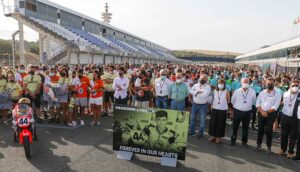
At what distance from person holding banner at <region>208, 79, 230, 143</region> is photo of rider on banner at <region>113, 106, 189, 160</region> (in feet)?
6.90

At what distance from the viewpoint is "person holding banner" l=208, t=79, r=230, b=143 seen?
7488 mm

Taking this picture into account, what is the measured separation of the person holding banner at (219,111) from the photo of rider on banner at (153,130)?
2.10 metres

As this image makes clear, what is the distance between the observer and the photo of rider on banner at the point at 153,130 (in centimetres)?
580

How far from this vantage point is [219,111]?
757 cm

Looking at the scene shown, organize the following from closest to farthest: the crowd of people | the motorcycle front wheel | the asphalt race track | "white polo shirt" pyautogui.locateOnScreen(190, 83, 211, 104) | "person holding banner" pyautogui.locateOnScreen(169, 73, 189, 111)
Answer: the asphalt race track → the motorcycle front wheel → the crowd of people → "white polo shirt" pyautogui.locateOnScreen(190, 83, 211, 104) → "person holding banner" pyautogui.locateOnScreen(169, 73, 189, 111)

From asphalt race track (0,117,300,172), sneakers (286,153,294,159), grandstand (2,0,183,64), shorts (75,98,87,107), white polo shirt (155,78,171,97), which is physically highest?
grandstand (2,0,183,64)

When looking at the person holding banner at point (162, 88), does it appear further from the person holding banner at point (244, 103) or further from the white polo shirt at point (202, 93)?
the person holding banner at point (244, 103)

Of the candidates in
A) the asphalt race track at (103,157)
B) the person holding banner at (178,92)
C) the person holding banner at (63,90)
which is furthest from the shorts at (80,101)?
the person holding banner at (178,92)

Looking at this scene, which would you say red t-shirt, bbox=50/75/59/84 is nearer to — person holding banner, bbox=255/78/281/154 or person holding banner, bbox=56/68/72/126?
person holding banner, bbox=56/68/72/126

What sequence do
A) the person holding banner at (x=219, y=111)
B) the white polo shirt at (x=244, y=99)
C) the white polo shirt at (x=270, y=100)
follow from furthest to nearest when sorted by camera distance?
the person holding banner at (x=219, y=111) → the white polo shirt at (x=244, y=99) → the white polo shirt at (x=270, y=100)

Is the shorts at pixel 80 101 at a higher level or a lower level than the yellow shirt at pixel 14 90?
lower

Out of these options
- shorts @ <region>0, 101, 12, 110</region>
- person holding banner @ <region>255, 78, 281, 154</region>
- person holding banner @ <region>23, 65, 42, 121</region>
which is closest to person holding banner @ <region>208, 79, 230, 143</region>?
person holding banner @ <region>255, 78, 281, 154</region>

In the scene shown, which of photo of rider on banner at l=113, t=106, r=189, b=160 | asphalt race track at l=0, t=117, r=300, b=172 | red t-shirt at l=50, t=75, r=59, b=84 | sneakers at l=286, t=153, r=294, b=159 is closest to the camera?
asphalt race track at l=0, t=117, r=300, b=172

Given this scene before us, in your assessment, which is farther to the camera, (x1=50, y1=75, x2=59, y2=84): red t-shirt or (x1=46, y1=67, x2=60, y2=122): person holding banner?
(x1=50, y1=75, x2=59, y2=84): red t-shirt
